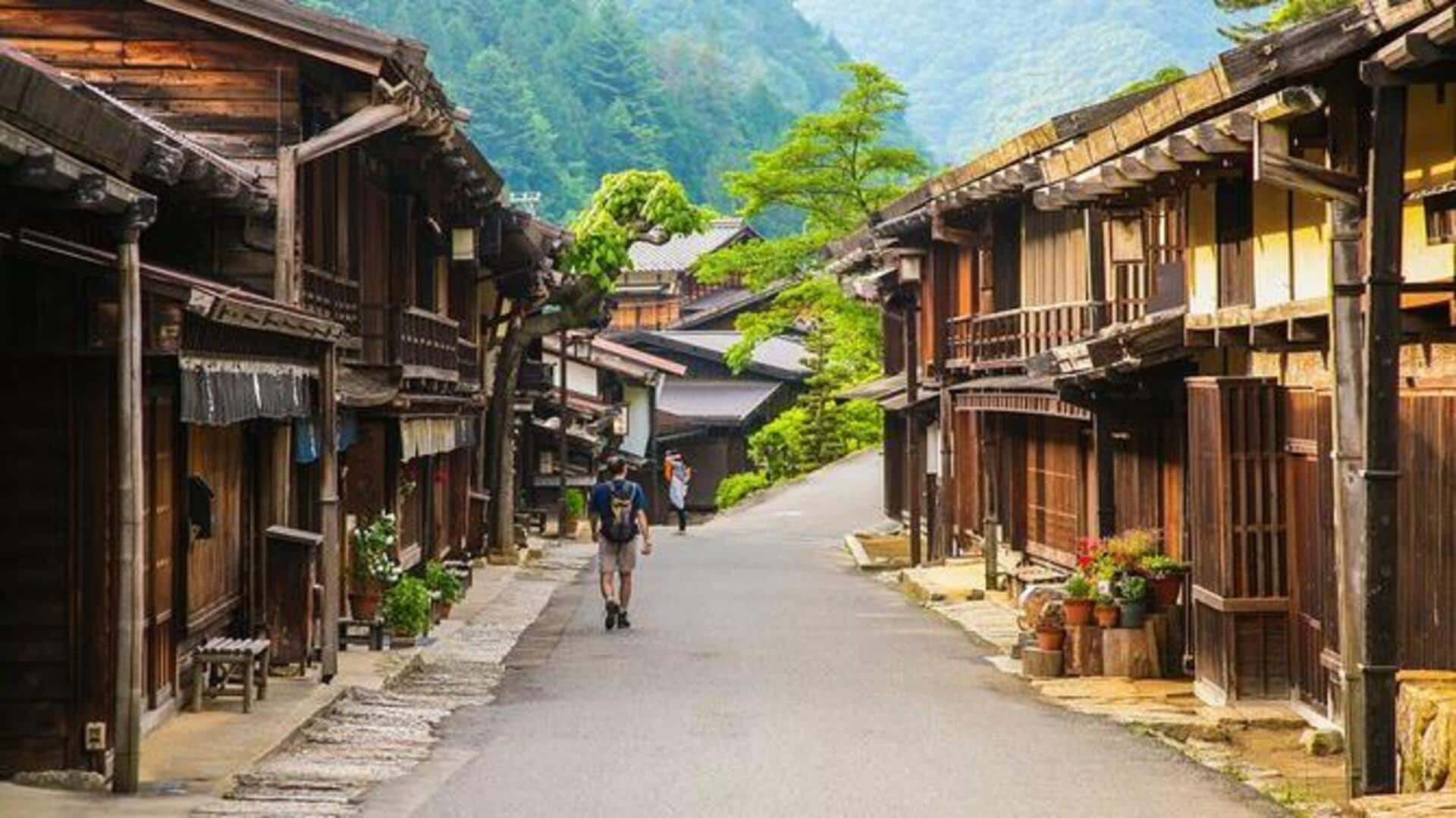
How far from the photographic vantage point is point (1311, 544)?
674 inches

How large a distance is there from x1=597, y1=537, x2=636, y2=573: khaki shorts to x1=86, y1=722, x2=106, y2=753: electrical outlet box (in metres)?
14.0

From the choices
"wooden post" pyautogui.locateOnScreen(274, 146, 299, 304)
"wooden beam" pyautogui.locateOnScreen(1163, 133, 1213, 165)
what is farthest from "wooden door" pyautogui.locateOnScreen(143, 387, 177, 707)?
"wooden beam" pyautogui.locateOnScreen(1163, 133, 1213, 165)

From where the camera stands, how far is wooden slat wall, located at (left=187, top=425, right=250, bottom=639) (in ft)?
60.2

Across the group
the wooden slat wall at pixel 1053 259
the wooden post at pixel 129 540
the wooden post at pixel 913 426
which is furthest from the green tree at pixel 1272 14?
the wooden post at pixel 129 540

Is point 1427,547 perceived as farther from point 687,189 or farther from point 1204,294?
point 687,189

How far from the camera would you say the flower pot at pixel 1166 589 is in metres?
21.0

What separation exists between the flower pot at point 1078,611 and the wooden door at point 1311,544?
3.48m

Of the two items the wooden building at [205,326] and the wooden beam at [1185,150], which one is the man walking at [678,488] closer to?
the wooden building at [205,326]

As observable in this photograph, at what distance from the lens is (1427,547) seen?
13.8 m

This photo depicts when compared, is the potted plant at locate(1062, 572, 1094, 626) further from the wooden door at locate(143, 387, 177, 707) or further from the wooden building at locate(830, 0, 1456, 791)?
the wooden door at locate(143, 387, 177, 707)

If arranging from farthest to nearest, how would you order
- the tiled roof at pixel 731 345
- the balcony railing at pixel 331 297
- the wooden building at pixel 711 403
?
the tiled roof at pixel 731 345 < the wooden building at pixel 711 403 < the balcony railing at pixel 331 297

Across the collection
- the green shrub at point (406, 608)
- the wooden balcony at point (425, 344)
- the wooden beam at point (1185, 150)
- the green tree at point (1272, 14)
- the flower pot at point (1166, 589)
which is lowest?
the green shrub at point (406, 608)

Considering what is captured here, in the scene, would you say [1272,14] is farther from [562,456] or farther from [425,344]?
[425,344]

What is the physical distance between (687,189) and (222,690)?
419ft
